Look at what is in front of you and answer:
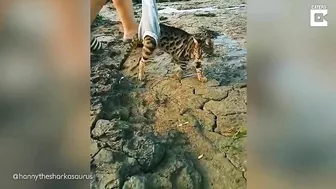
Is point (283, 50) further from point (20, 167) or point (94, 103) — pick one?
point (20, 167)

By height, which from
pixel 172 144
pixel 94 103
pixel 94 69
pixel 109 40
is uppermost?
pixel 109 40

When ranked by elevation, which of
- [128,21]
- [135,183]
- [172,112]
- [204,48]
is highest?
[128,21]

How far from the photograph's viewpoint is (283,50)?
164cm

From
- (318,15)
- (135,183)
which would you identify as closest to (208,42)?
(318,15)

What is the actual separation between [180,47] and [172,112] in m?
0.24

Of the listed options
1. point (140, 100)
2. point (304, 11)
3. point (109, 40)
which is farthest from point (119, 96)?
point (304, 11)

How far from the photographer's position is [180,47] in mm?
1675

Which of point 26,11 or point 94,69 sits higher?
point 26,11

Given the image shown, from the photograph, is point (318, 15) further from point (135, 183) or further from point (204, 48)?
point (135, 183)

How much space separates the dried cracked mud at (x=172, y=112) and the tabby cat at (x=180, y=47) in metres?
0.02

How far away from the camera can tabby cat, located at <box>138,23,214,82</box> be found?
1671 mm

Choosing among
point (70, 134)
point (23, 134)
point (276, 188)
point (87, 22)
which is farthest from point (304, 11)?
point (23, 134)

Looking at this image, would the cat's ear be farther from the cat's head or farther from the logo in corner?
the logo in corner

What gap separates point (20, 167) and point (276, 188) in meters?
0.91
